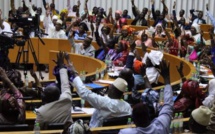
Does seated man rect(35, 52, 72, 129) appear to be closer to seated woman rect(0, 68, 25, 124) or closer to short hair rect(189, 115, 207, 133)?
seated woman rect(0, 68, 25, 124)

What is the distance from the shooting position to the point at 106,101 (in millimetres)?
5160

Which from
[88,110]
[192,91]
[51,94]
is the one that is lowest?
[88,110]

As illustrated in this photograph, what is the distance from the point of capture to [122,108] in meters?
5.32

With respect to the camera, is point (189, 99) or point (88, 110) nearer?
point (189, 99)

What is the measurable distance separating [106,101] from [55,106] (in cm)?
54

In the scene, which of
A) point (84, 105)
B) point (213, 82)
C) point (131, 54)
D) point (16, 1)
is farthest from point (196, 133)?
point (16, 1)

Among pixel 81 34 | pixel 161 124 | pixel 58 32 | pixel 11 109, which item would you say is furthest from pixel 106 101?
pixel 58 32

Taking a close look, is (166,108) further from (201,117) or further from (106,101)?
Answer: (106,101)

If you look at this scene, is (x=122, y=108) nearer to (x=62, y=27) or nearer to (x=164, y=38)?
(x=164, y=38)

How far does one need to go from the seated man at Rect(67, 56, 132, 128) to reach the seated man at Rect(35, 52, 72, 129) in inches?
7.8

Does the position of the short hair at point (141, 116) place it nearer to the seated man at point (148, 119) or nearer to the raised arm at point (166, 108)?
the seated man at point (148, 119)

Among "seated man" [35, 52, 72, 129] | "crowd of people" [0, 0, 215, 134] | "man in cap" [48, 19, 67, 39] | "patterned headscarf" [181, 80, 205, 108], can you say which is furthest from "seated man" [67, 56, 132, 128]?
"man in cap" [48, 19, 67, 39]

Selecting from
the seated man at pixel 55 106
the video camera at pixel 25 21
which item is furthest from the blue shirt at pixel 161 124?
the video camera at pixel 25 21

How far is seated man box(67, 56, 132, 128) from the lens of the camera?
5.07 meters
